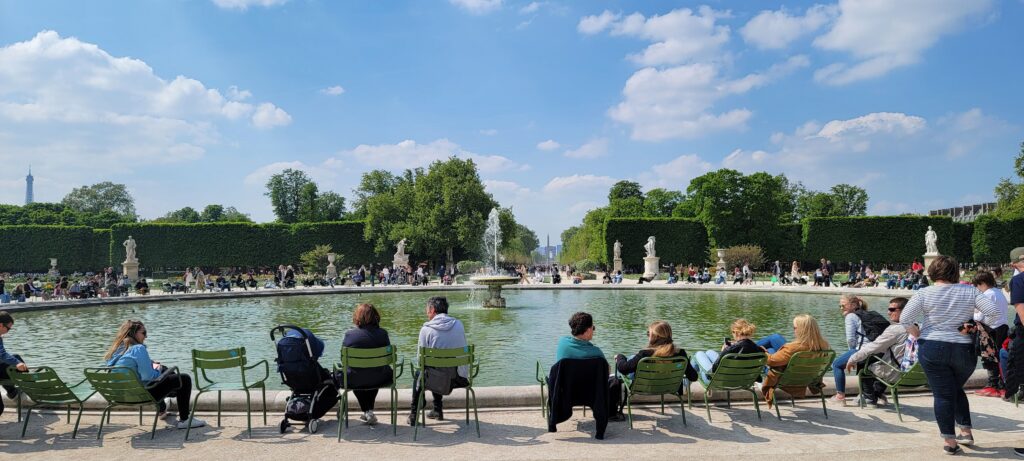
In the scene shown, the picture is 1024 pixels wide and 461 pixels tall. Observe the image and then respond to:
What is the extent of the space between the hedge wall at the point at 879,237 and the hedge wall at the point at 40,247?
56259mm

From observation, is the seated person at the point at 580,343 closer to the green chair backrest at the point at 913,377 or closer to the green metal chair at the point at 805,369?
the green metal chair at the point at 805,369

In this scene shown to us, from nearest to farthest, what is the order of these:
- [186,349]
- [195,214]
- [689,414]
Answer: [689,414], [186,349], [195,214]

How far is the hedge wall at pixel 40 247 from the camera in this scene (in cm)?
4650

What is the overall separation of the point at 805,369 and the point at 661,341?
1.33 meters

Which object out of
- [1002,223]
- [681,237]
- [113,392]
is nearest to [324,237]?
[681,237]

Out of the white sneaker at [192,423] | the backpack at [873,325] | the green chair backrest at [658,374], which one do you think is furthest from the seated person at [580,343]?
the white sneaker at [192,423]

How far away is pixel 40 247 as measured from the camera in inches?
1841

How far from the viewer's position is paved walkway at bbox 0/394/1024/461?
4.60m

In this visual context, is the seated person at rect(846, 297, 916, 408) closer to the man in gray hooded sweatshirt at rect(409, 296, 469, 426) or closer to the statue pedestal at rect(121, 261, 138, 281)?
the man in gray hooded sweatshirt at rect(409, 296, 469, 426)

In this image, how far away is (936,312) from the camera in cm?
445

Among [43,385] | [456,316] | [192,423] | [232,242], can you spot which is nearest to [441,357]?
[192,423]

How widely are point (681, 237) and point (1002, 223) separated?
74.7ft

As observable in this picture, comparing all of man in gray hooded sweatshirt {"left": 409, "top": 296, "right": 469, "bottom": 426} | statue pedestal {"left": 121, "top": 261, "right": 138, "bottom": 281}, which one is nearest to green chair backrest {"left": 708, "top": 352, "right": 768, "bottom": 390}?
man in gray hooded sweatshirt {"left": 409, "top": 296, "right": 469, "bottom": 426}

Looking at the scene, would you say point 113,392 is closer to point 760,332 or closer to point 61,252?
Result: point 760,332
